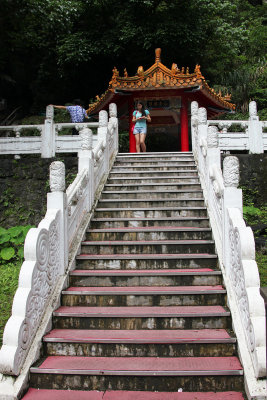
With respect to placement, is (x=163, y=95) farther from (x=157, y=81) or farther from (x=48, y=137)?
(x=48, y=137)

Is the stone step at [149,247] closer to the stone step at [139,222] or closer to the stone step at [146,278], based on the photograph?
the stone step at [146,278]

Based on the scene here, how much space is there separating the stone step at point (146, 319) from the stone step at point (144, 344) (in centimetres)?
11

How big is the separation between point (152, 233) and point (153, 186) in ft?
6.32

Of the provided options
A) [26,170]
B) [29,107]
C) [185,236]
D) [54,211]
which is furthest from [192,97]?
[29,107]

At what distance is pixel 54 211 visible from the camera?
14.2 ft

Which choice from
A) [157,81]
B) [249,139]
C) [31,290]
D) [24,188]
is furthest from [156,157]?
[31,290]

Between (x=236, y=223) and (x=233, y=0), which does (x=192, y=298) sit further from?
(x=233, y=0)

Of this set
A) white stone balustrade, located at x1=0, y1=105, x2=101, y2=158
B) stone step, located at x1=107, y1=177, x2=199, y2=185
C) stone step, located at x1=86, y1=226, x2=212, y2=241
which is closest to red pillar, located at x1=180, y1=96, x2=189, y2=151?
white stone balustrade, located at x1=0, y1=105, x2=101, y2=158

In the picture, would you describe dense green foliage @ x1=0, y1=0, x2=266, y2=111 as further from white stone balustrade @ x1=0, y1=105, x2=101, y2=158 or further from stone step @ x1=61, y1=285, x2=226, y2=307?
stone step @ x1=61, y1=285, x2=226, y2=307

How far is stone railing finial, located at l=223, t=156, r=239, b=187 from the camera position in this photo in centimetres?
413

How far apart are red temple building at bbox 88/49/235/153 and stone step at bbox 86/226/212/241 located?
5867 millimetres

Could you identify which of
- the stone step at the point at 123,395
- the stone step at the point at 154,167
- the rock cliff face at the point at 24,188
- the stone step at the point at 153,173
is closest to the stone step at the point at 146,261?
the stone step at the point at 123,395

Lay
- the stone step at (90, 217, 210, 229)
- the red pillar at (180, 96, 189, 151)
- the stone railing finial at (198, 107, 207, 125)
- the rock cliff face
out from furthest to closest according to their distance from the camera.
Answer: the red pillar at (180, 96, 189, 151), the rock cliff face, the stone railing finial at (198, 107, 207, 125), the stone step at (90, 217, 210, 229)

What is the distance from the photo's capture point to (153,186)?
711 cm
